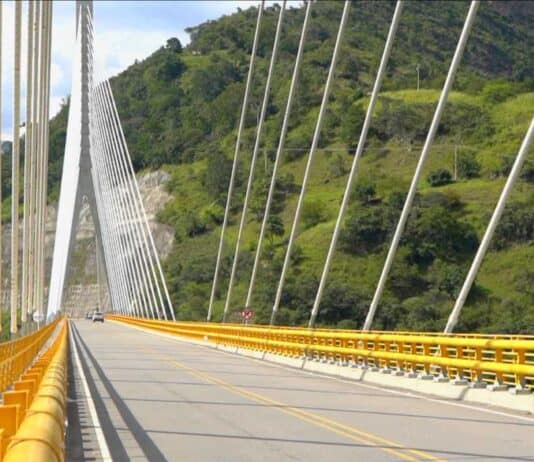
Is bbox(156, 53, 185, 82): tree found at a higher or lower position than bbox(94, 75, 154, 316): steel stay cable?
higher

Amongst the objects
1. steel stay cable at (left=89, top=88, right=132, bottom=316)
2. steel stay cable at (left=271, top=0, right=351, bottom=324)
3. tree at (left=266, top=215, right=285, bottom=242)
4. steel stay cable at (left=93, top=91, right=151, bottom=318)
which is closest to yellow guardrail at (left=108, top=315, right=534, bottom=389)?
steel stay cable at (left=271, top=0, right=351, bottom=324)

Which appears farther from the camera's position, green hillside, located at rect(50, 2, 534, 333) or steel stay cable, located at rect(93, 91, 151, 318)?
steel stay cable, located at rect(93, 91, 151, 318)

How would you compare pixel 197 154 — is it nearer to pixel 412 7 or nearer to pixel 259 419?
pixel 412 7

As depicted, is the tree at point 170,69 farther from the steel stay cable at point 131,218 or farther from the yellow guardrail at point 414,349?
the yellow guardrail at point 414,349

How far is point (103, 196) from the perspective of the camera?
92.3 metres

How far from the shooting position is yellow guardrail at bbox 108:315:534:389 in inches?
688

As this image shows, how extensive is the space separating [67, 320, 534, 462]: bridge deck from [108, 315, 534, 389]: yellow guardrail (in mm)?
891

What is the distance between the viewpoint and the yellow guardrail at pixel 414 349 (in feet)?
57.3

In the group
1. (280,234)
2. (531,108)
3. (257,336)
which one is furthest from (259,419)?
(531,108)

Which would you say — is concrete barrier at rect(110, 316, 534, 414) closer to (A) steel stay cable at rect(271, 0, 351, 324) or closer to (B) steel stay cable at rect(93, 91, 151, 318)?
(A) steel stay cable at rect(271, 0, 351, 324)

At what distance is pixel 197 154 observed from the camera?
138 m

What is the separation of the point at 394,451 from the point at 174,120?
457ft

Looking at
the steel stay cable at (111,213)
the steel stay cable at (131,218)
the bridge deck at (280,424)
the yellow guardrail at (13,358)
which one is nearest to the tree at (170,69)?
the steel stay cable at (111,213)

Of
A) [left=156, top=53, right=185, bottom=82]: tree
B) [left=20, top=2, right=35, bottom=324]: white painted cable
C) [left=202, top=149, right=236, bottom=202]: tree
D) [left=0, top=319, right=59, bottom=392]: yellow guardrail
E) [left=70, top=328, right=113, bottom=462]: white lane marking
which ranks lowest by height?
[left=70, top=328, right=113, bottom=462]: white lane marking
